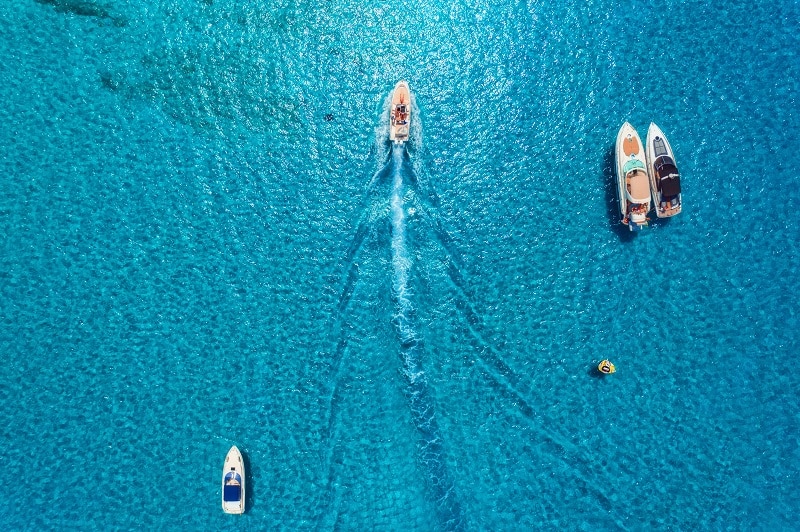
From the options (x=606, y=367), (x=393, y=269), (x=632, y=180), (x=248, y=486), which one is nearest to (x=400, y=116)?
(x=393, y=269)

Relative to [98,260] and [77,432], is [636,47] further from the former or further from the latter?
[77,432]

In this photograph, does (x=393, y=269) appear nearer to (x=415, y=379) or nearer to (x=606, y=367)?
(x=415, y=379)

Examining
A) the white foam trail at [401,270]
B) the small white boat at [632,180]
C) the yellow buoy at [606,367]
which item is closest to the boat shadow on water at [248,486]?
the white foam trail at [401,270]

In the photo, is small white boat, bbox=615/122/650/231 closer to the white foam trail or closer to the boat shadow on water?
the white foam trail

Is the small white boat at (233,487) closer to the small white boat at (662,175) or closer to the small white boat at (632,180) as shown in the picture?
the small white boat at (632,180)

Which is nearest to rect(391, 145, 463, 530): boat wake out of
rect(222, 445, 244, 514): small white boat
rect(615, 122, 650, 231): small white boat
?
rect(222, 445, 244, 514): small white boat
